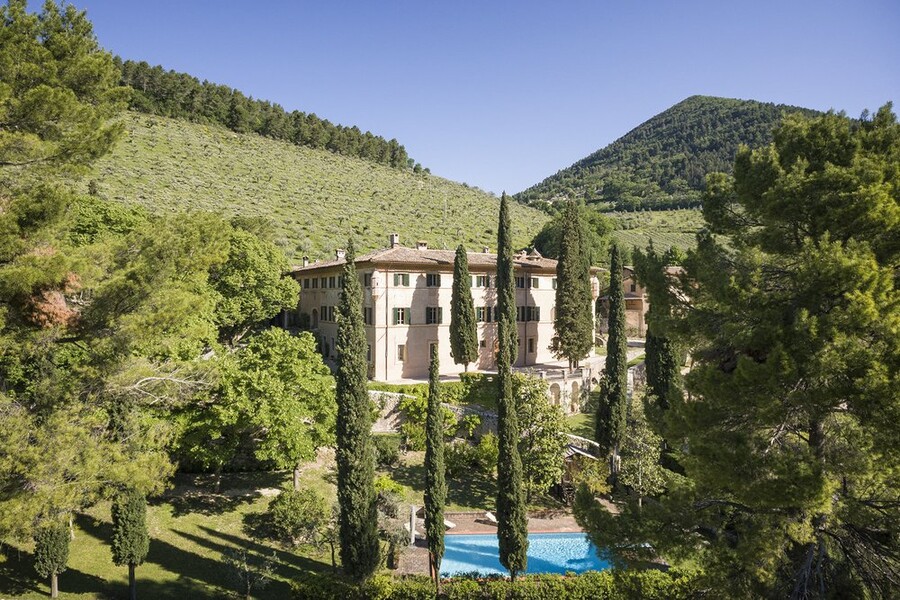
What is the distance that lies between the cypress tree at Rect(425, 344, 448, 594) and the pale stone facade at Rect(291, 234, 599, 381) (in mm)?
17126

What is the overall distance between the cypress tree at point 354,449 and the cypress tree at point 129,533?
601cm

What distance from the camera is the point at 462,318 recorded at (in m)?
34.0

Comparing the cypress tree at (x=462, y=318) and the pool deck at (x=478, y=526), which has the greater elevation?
the cypress tree at (x=462, y=318)

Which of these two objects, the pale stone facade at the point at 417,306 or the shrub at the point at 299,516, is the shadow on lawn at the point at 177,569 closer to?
the shrub at the point at 299,516

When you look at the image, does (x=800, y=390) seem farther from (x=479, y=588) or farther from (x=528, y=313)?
(x=528, y=313)

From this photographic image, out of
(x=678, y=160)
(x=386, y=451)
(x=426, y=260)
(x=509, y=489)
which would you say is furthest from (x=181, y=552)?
(x=678, y=160)

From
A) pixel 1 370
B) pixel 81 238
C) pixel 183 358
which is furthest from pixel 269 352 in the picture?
pixel 81 238

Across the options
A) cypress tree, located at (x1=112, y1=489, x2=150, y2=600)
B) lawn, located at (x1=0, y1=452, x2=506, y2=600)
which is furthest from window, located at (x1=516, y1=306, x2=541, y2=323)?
cypress tree, located at (x1=112, y1=489, x2=150, y2=600)

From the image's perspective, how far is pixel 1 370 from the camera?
67.2ft

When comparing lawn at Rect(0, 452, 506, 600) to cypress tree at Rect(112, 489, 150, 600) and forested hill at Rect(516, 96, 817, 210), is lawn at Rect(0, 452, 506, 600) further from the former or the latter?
forested hill at Rect(516, 96, 817, 210)

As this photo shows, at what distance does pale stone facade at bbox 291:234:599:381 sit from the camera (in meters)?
34.4

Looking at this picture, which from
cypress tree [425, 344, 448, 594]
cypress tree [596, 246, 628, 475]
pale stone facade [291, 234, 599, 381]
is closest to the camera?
cypress tree [425, 344, 448, 594]

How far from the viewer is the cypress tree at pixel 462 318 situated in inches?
1334

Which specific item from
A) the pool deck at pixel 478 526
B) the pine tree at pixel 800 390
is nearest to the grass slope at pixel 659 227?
the pool deck at pixel 478 526
